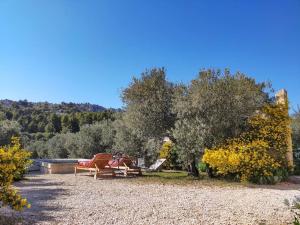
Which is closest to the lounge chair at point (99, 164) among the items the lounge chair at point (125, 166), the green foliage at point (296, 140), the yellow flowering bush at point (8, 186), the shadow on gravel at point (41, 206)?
the lounge chair at point (125, 166)

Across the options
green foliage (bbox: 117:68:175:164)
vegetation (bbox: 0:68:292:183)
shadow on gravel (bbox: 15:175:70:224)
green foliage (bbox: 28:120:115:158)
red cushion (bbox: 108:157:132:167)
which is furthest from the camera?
green foliage (bbox: 28:120:115:158)

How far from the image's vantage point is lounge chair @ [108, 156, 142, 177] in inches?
691

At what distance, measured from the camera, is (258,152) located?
1509 centimetres

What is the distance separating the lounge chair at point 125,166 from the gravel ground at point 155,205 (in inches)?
162

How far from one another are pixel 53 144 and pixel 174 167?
16.6m

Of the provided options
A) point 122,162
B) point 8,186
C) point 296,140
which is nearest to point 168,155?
point 122,162

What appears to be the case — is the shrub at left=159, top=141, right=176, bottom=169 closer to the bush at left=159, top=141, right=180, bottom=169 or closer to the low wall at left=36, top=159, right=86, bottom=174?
the bush at left=159, top=141, right=180, bottom=169

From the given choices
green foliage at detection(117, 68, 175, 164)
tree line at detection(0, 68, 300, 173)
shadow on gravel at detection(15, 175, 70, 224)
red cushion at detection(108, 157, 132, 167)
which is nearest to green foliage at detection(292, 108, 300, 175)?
tree line at detection(0, 68, 300, 173)

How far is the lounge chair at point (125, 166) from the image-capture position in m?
17.5

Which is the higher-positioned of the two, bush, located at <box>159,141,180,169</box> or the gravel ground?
bush, located at <box>159,141,180,169</box>

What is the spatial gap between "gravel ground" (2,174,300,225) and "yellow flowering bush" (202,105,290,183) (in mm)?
1601

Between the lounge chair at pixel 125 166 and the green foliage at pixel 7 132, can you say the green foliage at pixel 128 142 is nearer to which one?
the lounge chair at pixel 125 166

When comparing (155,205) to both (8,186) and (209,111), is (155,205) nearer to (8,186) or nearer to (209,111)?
(8,186)

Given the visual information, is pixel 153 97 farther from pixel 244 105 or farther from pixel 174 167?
pixel 174 167
